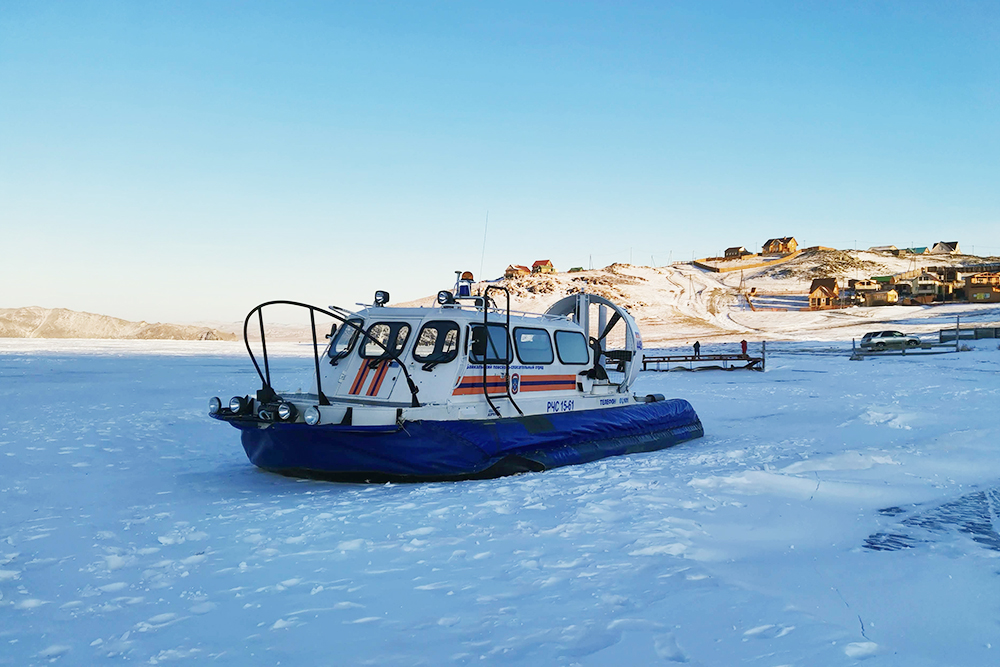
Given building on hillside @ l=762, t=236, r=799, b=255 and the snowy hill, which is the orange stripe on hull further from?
building on hillside @ l=762, t=236, r=799, b=255

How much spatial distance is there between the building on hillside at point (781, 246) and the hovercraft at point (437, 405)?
91919 millimetres

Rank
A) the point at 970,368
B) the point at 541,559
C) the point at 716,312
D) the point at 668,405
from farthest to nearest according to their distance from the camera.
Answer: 1. the point at 716,312
2. the point at 970,368
3. the point at 668,405
4. the point at 541,559

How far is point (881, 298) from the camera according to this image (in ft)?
186

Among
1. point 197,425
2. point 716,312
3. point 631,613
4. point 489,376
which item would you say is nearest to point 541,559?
point 631,613

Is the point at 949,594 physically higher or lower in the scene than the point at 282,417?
lower

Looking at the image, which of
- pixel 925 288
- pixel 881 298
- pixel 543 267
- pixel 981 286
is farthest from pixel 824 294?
pixel 543 267

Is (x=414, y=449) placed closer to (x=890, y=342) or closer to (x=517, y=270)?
(x=890, y=342)

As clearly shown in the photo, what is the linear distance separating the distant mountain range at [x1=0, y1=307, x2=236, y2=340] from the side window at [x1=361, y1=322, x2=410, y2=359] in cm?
5627

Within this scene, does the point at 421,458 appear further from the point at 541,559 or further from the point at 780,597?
the point at 780,597

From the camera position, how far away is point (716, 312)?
5428cm

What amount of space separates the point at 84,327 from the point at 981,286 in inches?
3193

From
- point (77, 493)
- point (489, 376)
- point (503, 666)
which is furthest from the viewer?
point (489, 376)

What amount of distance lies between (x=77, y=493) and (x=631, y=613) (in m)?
4.67

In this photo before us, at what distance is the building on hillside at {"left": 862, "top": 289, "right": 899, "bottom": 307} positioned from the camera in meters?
56.2
